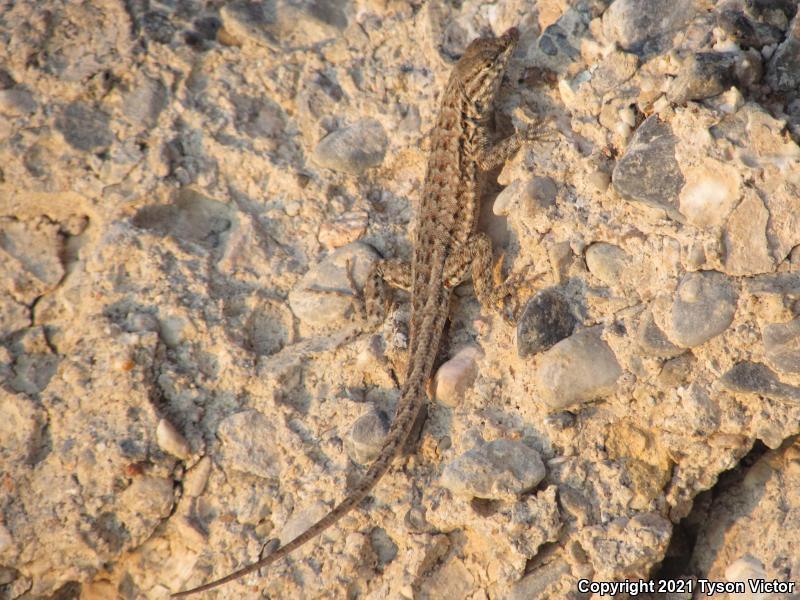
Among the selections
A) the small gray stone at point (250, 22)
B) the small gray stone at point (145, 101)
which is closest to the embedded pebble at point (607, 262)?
the small gray stone at point (250, 22)

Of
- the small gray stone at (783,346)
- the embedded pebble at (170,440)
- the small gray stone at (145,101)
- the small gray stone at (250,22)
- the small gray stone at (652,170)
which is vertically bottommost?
the embedded pebble at (170,440)

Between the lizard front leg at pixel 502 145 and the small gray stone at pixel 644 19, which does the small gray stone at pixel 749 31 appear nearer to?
the small gray stone at pixel 644 19

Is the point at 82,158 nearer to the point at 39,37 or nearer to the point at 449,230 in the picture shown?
the point at 39,37

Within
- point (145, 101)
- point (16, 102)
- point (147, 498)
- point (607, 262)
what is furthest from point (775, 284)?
point (16, 102)

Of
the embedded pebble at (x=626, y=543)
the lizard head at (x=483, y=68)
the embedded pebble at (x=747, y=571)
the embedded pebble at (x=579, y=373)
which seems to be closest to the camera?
the embedded pebble at (x=747, y=571)

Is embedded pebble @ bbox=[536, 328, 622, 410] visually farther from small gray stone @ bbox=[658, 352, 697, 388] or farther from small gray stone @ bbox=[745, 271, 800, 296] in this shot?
small gray stone @ bbox=[745, 271, 800, 296]

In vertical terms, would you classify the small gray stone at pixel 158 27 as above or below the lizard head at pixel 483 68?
below
